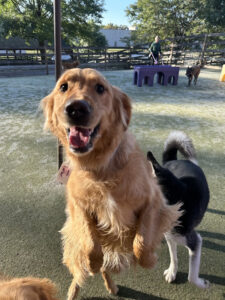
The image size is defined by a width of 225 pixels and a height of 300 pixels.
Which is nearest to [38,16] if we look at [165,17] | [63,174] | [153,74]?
[165,17]

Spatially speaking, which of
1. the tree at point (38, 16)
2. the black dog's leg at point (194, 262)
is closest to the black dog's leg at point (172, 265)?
the black dog's leg at point (194, 262)

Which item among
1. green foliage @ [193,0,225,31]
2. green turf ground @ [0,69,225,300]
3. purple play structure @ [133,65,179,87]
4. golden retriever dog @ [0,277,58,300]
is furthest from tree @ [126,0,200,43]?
golden retriever dog @ [0,277,58,300]

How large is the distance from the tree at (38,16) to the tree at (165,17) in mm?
6467

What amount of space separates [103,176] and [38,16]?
67.8 ft

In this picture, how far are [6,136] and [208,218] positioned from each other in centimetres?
352

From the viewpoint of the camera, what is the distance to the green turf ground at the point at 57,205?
1.65m

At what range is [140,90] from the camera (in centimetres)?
759

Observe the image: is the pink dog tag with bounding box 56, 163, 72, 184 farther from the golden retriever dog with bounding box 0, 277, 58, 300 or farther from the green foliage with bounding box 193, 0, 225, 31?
the green foliage with bounding box 193, 0, 225, 31

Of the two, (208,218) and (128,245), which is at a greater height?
(128,245)

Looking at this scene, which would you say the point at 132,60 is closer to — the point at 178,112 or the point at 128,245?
the point at 178,112

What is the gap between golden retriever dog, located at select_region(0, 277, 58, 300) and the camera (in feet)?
2.87

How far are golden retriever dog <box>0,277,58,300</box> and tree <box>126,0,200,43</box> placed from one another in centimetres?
2520

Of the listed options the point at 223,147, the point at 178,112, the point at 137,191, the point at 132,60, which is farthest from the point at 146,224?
the point at 132,60

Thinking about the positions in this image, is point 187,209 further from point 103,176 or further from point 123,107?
point 123,107
